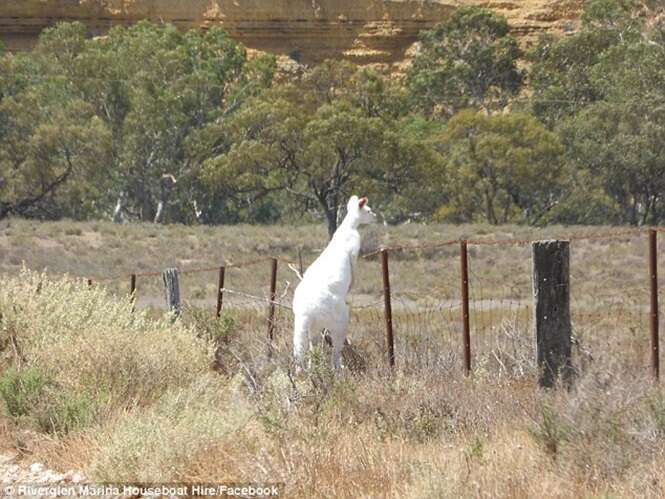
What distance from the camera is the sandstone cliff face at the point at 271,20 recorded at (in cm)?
8500

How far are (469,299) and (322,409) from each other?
778 cm

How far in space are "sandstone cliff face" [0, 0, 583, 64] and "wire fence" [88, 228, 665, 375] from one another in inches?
1614

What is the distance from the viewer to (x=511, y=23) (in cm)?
8144

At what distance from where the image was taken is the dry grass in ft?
28.8

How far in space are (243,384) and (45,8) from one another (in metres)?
76.4

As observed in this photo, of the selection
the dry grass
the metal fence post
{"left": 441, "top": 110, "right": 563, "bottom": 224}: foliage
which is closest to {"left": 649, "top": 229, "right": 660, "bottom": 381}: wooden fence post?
the dry grass

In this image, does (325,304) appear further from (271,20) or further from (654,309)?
(271,20)

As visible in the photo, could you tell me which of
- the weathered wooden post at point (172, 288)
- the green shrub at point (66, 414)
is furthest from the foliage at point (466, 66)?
the green shrub at point (66, 414)

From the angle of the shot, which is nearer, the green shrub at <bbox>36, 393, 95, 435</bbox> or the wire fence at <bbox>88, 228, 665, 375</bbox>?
the green shrub at <bbox>36, 393, 95, 435</bbox>

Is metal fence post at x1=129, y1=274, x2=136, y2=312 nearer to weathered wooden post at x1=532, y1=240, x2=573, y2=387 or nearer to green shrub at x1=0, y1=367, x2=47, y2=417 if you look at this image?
green shrub at x1=0, y1=367, x2=47, y2=417

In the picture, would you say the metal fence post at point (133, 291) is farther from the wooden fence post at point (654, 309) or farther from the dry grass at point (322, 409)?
the wooden fence post at point (654, 309)

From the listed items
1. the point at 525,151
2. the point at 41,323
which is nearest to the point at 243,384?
the point at 41,323

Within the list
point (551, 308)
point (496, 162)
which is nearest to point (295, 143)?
point (496, 162)

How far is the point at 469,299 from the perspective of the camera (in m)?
17.7
